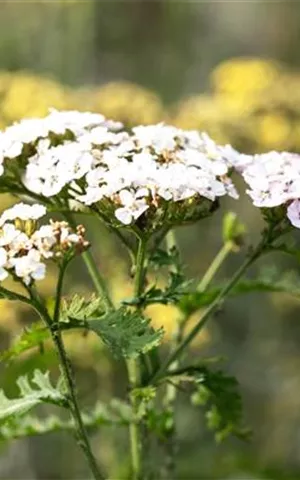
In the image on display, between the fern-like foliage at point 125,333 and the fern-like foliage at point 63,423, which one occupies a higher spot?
the fern-like foliage at point 125,333

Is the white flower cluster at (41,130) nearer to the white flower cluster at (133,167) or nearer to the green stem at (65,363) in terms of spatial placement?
the white flower cluster at (133,167)

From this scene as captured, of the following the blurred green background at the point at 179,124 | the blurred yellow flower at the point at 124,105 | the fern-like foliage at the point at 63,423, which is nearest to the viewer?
the fern-like foliage at the point at 63,423

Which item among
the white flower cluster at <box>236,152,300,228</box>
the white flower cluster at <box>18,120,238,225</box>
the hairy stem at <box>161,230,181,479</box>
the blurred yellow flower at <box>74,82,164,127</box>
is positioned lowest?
the hairy stem at <box>161,230,181,479</box>

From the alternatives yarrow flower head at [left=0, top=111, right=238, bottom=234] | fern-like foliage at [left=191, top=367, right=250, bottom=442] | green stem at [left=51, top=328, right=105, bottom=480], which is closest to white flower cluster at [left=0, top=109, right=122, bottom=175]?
yarrow flower head at [left=0, top=111, right=238, bottom=234]

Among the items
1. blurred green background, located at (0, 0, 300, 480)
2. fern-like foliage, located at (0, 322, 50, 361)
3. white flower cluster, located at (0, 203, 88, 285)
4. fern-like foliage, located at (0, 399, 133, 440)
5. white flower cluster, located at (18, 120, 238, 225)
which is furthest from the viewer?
blurred green background, located at (0, 0, 300, 480)

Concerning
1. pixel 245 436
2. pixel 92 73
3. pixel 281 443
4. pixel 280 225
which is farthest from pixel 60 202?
pixel 92 73

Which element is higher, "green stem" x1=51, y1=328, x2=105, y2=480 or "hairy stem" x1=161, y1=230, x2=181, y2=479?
"green stem" x1=51, y1=328, x2=105, y2=480

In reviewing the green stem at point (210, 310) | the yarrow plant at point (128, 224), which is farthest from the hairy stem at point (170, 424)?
the green stem at point (210, 310)

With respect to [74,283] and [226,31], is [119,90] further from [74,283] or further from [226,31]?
[226,31]

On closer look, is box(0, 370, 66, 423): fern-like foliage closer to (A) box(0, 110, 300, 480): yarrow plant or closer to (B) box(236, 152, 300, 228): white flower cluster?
(A) box(0, 110, 300, 480): yarrow plant
